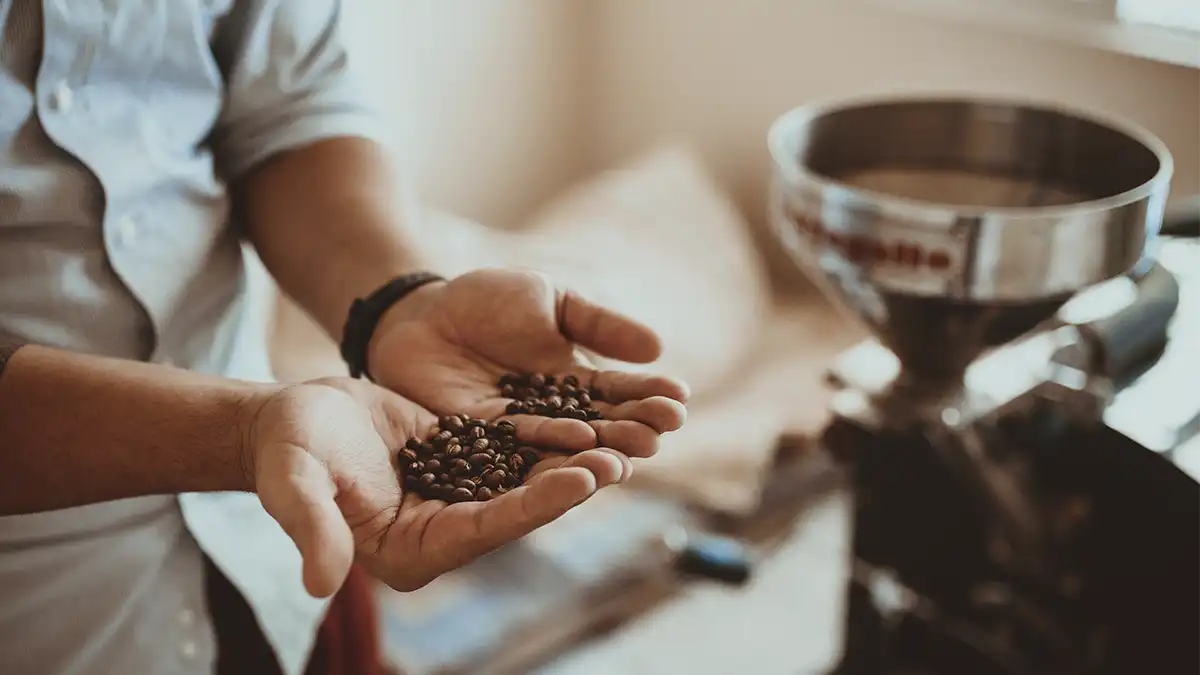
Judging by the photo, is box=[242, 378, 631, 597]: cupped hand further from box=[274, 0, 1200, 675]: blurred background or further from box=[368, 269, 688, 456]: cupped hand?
box=[274, 0, 1200, 675]: blurred background

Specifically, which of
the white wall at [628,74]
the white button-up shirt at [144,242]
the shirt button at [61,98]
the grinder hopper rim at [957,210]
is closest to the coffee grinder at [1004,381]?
the grinder hopper rim at [957,210]

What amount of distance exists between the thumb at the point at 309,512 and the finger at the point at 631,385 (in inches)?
9.9

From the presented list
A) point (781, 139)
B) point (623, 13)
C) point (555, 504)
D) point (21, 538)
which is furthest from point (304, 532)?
point (623, 13)

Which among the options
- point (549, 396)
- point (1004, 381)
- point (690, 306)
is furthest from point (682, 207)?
point (549, 396)

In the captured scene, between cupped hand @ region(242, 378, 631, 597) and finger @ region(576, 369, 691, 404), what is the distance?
0.29 ft

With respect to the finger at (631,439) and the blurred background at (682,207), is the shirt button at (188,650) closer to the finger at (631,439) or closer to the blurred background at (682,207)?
the finger at (631,439)

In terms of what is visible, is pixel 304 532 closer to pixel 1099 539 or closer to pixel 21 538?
pixel 21 538

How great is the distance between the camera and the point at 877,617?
1223 millimetres

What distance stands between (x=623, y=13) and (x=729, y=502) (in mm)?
1213

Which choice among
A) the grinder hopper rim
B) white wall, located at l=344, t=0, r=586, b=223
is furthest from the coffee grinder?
white wall, located at l=344, t=0, r=586, b=223

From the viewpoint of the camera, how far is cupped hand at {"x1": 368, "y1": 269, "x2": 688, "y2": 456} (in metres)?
0.81

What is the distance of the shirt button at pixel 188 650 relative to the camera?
2.74ft

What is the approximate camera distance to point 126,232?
2.53 feet

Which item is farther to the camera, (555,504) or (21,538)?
(21,538)
